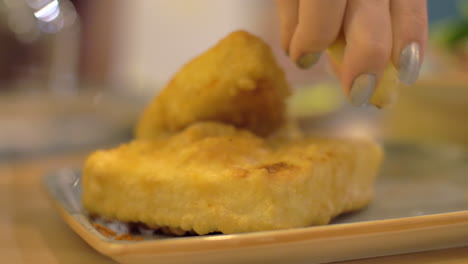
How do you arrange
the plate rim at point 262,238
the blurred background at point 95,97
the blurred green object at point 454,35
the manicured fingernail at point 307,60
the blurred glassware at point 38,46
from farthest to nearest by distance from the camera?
the blurred glassware at point 38,46, the blurred green object at point 454,35, the blurred background at point 95,97, the manicured fingernail at point 307,60, the plate rim at point 262,238

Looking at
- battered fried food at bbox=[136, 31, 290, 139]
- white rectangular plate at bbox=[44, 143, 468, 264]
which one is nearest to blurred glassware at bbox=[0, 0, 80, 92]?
battered fried food at bbox=[136, 31, 290, 139]

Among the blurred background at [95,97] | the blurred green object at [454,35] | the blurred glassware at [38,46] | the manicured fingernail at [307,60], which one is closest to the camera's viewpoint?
the manicured fingernail at [307,60]

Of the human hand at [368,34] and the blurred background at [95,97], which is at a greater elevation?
the human hand at [368,34]

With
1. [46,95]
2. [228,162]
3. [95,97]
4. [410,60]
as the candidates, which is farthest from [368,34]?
[46,95]

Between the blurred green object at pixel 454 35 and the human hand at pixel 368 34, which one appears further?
the blurred green object at pixel 454 35

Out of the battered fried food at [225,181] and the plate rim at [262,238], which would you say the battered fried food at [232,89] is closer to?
the battered fried food at [225,181]

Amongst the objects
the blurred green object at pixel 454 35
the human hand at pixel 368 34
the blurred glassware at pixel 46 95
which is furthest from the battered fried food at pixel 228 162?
the blurred green object at pixel 454 35

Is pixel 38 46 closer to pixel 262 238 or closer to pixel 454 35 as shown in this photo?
pixel 454 35

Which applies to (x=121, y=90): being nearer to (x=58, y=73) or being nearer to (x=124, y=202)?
(x=58, y=73)
